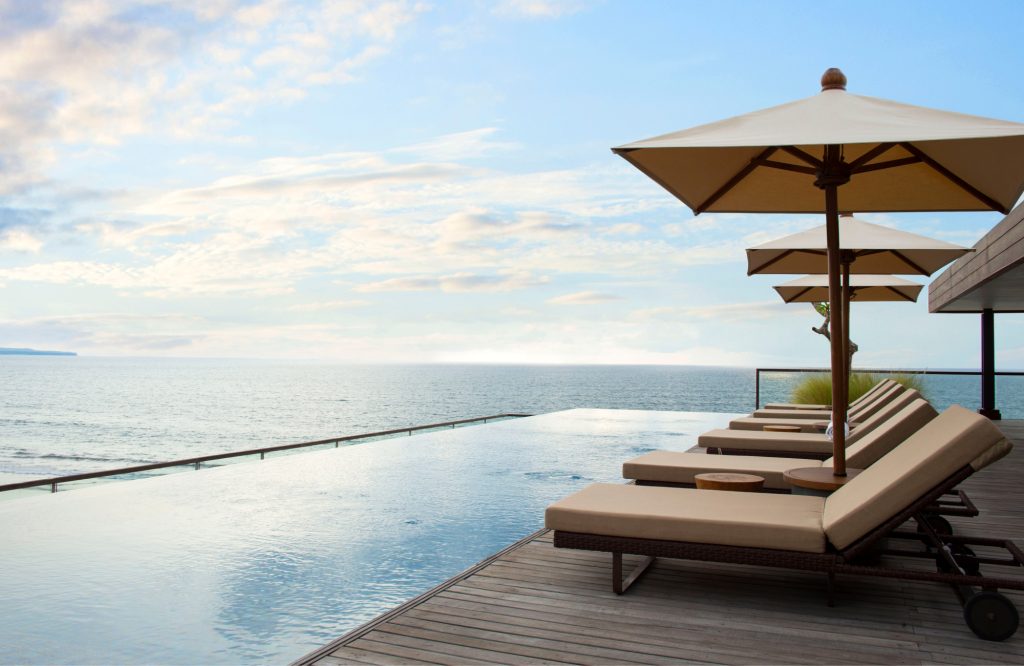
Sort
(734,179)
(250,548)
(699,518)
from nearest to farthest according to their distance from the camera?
(699,518) → (734,179) → (250,548)

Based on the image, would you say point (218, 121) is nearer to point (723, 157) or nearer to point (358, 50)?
point (358, 50)

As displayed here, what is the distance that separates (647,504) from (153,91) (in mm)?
23537

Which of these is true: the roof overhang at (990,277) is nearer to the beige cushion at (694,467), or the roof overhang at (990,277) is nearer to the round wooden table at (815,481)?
the beige cushion at (694,467)

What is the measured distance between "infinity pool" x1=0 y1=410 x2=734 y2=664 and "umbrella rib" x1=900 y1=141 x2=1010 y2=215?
3.03m

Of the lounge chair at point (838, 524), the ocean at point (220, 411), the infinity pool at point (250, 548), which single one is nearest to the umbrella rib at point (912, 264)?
the infinity pool at point (250, 548)

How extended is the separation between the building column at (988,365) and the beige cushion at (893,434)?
33.3 ft

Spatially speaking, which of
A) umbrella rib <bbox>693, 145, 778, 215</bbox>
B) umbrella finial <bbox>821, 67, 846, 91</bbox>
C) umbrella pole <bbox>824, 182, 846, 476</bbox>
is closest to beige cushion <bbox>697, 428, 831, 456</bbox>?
umbrella pole <bbox>824, 182, 846, 476</bbox>

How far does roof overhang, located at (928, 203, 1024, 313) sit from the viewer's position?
24.7 feet

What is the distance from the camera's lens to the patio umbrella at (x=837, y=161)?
316 centimetres

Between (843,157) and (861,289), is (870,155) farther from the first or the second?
(861,289)

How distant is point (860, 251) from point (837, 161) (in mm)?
3082

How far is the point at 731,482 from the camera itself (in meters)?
4.15

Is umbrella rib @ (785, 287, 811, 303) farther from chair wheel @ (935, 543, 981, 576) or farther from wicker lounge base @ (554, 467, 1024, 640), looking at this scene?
chair wheel @ (935, 543, 981, 576)

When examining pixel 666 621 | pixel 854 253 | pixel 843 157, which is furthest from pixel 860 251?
pixel 666 621
